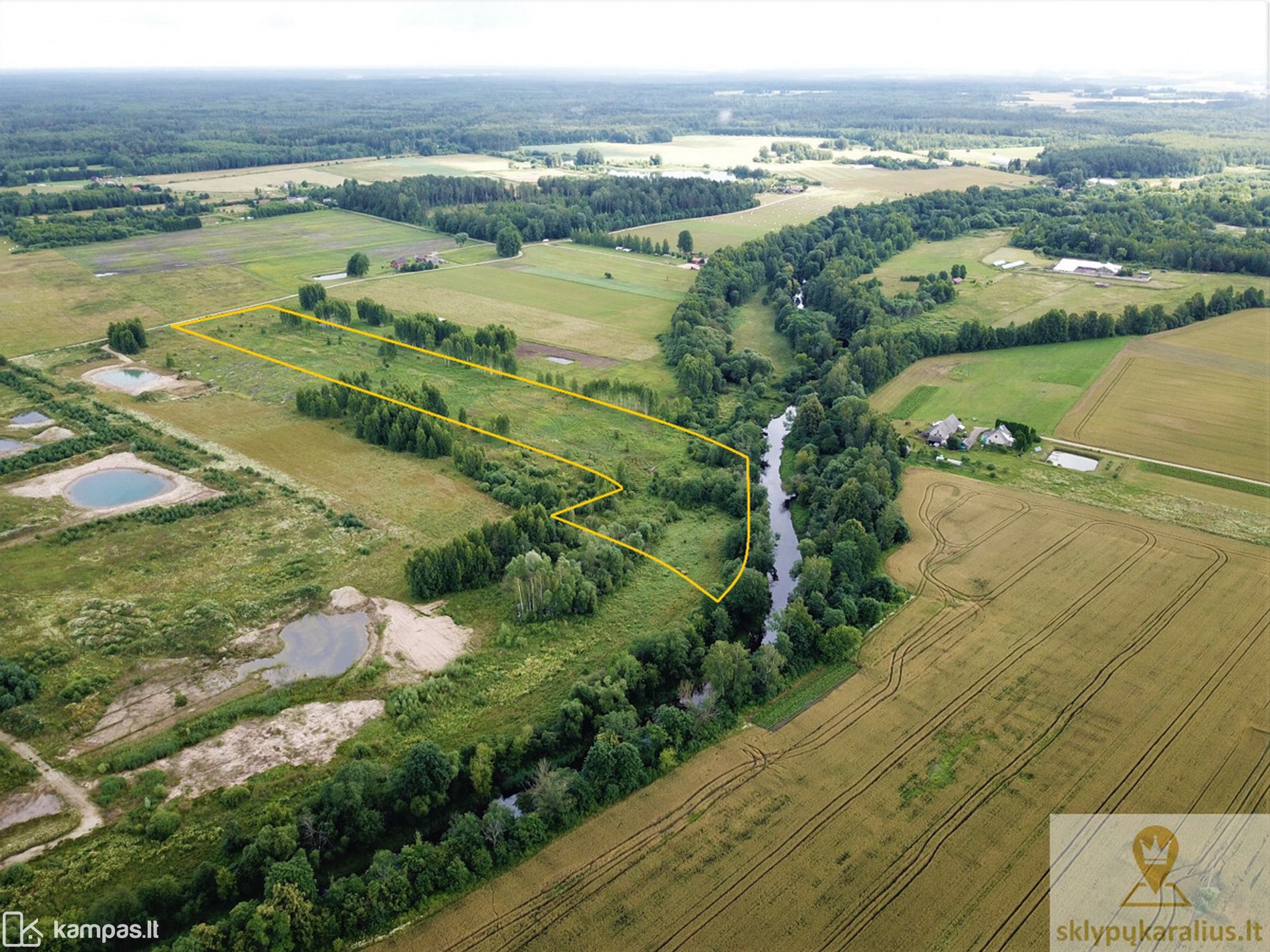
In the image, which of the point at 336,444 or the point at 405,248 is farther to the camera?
the point at 405,248

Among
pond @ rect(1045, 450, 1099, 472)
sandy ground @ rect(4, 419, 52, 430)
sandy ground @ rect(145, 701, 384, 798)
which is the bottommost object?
sandy ground @ rect(145, 701, 384, 798)

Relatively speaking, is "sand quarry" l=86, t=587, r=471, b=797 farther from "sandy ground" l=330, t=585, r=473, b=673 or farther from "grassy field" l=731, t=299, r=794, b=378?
"grassy field" l=731, t=299, r=794, b=378

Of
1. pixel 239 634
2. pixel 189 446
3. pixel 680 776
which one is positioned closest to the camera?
pixel 680 776

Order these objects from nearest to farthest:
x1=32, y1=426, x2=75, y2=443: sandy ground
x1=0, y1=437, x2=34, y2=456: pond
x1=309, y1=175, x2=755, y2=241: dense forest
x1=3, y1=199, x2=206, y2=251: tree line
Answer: x1=0, y1=437, x2=34, y2=456: pond → x1=32, y1=426, x2=75, y2=443: sandy ground → x1=3, y1=199, x2=206, y2=251: tree line → x1=309, y1=175, x2=755, y2=241: dense forest

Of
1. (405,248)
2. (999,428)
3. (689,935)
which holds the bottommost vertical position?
(689,935)

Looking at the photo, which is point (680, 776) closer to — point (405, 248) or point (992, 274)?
point (992, 274)

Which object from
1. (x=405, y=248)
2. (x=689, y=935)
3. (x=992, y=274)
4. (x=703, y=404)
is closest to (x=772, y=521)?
(x=703, y=404)

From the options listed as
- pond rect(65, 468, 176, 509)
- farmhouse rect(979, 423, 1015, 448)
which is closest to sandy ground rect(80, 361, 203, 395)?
pond rect(65, 468, 176, 509)
